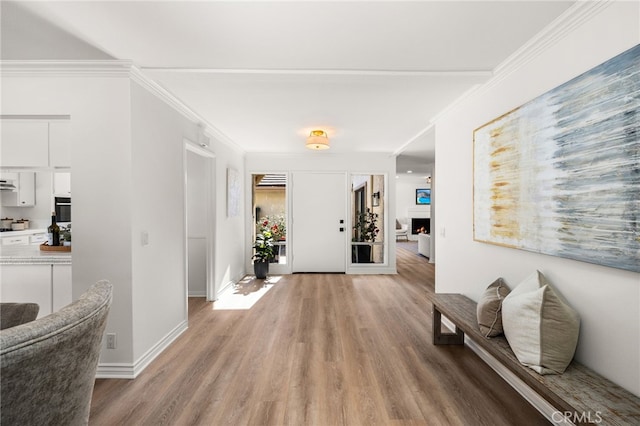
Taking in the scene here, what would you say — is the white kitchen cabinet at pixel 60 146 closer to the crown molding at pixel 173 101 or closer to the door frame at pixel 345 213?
the crown molding at pixel 173 101

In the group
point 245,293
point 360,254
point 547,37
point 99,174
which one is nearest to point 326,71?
point 547,37

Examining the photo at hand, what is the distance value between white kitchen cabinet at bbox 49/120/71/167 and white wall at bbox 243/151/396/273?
11.5 feet

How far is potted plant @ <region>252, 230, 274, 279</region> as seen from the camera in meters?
5.54

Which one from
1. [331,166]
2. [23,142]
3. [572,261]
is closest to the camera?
[572,261]

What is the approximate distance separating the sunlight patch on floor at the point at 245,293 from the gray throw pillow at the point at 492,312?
288cm

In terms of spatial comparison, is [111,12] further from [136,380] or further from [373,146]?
[373,146]

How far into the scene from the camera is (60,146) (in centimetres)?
242

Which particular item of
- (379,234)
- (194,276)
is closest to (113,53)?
(194,276)

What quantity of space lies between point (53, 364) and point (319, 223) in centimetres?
523

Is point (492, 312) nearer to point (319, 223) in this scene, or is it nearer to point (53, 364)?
point (53, 364)

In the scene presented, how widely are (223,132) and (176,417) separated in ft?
11.7

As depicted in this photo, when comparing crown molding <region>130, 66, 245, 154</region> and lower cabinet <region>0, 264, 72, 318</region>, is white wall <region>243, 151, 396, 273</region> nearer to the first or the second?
crown molding <region>130, 66, 245, 154</region>

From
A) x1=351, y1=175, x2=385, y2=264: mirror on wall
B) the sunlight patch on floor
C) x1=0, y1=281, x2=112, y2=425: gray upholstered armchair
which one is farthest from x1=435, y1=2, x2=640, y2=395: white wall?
x1=351, y1=175, x2=385, y2=264: mirror on wall

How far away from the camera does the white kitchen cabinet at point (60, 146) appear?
2395 millimetres
